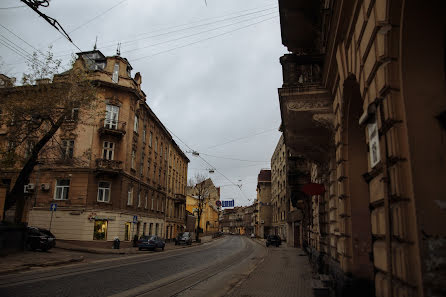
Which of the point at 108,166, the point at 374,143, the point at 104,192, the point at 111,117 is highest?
the point at 111,117

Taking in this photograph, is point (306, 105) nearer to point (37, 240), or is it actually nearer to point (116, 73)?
point (37, 240)

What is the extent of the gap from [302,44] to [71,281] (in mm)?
11829

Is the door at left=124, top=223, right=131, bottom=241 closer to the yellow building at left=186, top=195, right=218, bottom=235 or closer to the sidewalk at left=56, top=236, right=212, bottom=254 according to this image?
the sidewalk at left=56, top=236, right=212, bottom=254

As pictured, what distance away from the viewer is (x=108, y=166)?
29250 mm

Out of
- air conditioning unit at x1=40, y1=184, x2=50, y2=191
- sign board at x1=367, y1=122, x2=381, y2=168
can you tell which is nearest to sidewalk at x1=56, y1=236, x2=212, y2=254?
air conditioning unit at x1=40, y1=184, x2=50, y2=191

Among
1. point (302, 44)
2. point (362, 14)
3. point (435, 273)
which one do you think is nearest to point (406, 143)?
point (435, 273)

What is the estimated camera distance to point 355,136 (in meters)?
7.45

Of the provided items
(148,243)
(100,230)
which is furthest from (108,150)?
(148,243)

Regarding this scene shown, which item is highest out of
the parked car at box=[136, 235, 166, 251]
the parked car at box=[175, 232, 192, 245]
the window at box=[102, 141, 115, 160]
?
the window at box=[102, 141, 115, 160]

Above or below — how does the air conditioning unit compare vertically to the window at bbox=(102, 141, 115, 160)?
below

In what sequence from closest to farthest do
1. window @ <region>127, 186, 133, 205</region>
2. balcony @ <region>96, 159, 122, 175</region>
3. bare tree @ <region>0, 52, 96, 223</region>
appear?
bare tree @ <region>0, 52, 96, 223</region>, balcony @ <region>96, 159, 122, 175</region>, window @ <region>127, 186, 133, 205</region>

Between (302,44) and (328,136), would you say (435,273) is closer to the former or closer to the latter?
(328,136)

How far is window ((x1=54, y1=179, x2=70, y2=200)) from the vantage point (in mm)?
29297

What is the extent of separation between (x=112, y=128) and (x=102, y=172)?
4254 millimetres
